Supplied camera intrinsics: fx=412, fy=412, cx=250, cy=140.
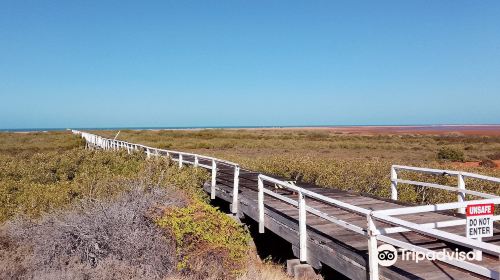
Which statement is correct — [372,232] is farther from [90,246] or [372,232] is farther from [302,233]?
[90,246]

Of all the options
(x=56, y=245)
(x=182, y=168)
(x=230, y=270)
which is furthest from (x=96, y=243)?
(x=182, y=168)

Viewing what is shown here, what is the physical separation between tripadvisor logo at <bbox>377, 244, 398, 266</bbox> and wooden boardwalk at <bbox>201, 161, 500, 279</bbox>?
0.21 feet

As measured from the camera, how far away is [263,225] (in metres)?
8.25

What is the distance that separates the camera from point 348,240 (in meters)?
5.80

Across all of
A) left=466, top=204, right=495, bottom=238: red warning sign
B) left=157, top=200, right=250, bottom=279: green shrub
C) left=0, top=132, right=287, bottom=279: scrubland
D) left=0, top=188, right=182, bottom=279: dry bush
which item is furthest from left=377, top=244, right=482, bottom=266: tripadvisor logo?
left=0, top=188, right=182, bottom=279: dry bush

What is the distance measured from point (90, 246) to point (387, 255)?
520 cm

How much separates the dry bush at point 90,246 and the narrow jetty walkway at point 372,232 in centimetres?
226

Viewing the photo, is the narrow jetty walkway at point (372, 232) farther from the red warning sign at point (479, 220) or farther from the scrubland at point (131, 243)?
the scrubland at point (131, 243)

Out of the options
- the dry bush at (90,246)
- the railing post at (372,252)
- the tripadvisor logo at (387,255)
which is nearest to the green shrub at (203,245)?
the dry bush at (90,246)

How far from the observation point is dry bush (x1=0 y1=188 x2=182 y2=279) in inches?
265

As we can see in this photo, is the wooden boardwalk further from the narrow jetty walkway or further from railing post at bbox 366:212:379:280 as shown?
railing post at bbox 366:212:379:280

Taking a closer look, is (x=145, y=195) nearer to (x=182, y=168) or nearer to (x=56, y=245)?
(x=56, y=245)

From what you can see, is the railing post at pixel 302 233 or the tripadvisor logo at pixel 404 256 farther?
the railing post at pixel 302 233

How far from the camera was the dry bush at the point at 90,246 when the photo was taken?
265 inches
